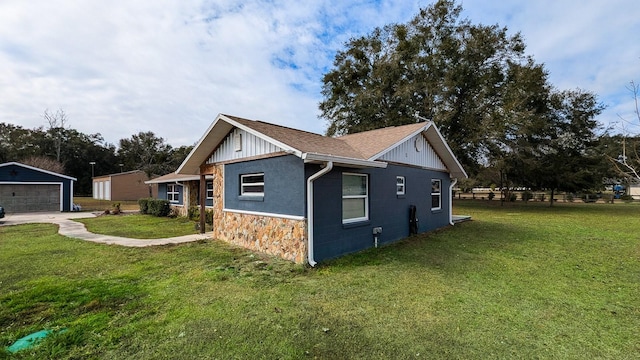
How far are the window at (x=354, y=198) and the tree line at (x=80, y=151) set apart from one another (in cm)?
3924

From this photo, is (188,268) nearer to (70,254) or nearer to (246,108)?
(70,254)

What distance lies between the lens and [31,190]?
63.2ft

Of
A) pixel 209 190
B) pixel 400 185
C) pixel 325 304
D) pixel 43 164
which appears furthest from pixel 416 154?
pixel 43 164

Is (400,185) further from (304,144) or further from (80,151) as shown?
(80,151)

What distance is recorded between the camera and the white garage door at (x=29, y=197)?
18.3 m

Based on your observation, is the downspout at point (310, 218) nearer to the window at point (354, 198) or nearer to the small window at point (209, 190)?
the window at point (354, 198)

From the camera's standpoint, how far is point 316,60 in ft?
43.0

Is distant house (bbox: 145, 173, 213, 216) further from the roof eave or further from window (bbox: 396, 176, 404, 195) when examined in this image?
the roof eave

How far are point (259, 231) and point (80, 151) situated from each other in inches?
1933

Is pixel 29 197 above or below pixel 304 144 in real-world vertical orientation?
below

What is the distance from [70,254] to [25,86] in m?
14.4

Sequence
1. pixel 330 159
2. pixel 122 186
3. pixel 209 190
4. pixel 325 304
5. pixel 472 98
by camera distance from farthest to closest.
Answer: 1. pixel 122 186
2. pixel 472 98
3. pixel 209 190
4. pixel 330 159
5. pixel 325 304

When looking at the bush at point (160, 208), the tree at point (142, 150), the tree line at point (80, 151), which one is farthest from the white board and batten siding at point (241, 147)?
the tree at point (142, 150)

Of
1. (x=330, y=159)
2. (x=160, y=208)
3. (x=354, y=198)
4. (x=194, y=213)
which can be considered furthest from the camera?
(x=160, y=208)
